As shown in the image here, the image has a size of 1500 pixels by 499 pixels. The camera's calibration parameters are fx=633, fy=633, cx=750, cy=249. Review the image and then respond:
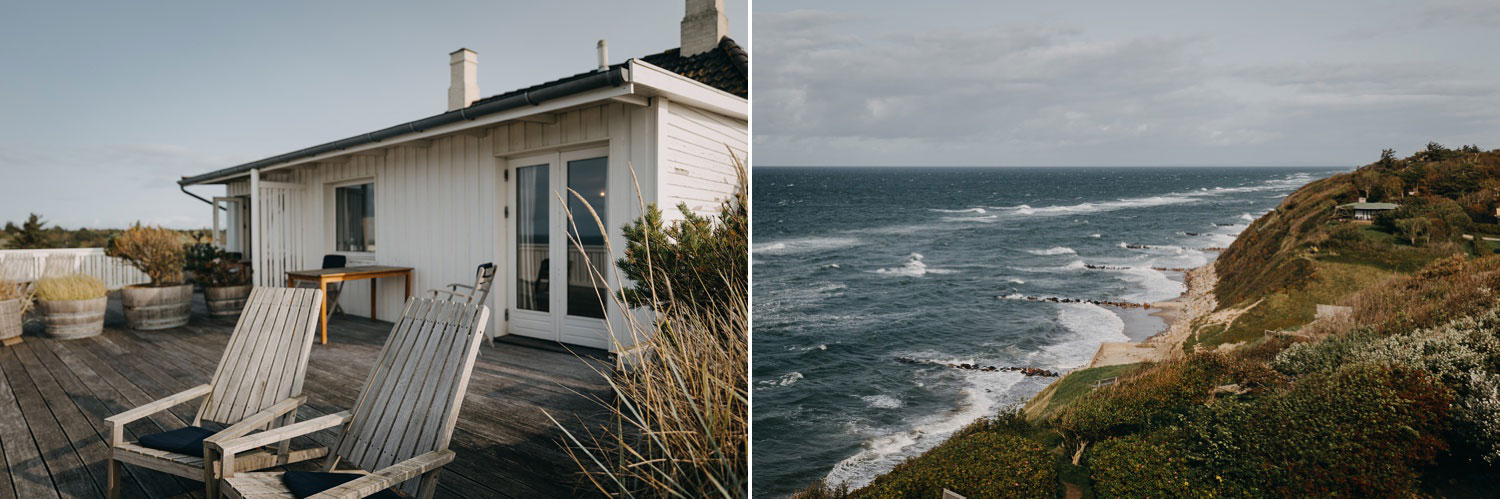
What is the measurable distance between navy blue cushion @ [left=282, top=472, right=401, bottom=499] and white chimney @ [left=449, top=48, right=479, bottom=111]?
6216 millimetres

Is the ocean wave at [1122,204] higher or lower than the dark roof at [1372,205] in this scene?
higher

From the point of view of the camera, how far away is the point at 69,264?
9.14m

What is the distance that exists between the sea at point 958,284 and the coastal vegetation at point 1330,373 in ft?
0.65

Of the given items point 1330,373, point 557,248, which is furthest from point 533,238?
point 1330,373

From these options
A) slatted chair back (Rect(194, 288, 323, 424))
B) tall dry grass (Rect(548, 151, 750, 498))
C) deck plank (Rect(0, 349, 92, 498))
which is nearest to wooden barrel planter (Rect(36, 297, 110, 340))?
deck plank (Rect(0, 349, 92, 498))

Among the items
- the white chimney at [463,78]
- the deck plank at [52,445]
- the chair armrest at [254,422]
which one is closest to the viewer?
the chair armrest at [254,422]

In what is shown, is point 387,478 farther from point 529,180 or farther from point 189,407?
point 529,180

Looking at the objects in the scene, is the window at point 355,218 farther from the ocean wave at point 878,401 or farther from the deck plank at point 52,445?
the ocean wave at point 878,401

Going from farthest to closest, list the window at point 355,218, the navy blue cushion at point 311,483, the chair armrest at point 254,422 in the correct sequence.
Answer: the window at point 355,218, the chair armrest at point 254,422, the navy blue cushion at point 311,483

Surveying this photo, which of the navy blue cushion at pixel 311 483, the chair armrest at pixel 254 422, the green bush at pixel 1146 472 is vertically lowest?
the green bush at pixel 1146 472

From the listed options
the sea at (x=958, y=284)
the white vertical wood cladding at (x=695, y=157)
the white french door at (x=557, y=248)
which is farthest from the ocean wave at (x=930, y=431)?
the white french door at (x=557, y=248)

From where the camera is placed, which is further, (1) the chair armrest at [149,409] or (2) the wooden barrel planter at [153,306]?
(2) the wooden barrel planter at [153,306]

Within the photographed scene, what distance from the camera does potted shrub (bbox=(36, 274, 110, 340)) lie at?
16.6ft

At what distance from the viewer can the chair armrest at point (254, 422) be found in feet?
5.87
